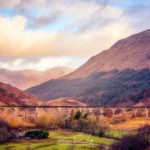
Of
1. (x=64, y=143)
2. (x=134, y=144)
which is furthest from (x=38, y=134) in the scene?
(x=134, y=144)

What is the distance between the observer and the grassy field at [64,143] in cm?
10375

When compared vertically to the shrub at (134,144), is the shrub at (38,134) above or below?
above

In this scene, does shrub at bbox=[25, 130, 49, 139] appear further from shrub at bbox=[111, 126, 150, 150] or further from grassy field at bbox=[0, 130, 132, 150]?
shrub at bbox=[111, 126, 150, 150]

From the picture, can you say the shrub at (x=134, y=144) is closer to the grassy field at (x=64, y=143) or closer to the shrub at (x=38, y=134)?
the grassy field at (x=64, y=143)

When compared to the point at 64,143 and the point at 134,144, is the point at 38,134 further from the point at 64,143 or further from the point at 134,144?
the point at 134,144

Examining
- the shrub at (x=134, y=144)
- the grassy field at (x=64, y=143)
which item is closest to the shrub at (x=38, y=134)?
the grassy field at (x=64, y=143)

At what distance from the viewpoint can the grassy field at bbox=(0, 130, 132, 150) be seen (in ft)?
340

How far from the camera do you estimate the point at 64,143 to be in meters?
112

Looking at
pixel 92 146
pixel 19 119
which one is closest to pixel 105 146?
pixel 92 146

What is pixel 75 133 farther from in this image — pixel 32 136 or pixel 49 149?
pixel 49 149

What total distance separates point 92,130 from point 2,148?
42.8 m

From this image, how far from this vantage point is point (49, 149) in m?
101

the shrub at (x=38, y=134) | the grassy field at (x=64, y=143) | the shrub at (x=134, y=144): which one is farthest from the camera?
the shrub at (x=38, y=134)

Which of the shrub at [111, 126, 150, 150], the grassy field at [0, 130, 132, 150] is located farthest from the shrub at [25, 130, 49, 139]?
the shrub at [111, 126, 150, 150]
